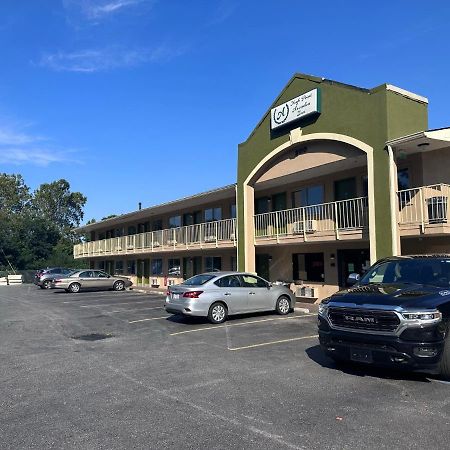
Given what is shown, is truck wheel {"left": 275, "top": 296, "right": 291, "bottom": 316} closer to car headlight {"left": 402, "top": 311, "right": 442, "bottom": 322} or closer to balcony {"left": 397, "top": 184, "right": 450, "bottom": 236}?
balcony {"left": 397, "top": 184, "right": 450, "bottom": 236}

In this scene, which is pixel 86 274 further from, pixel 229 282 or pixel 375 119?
pixel 375 119

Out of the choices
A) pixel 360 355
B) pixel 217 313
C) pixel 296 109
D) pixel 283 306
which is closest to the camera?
pixel 360 355

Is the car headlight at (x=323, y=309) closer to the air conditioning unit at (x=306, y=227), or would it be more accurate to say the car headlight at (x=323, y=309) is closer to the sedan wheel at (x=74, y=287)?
the air conditioning unit at (x=306, y=227)

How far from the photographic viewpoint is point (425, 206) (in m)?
13.0

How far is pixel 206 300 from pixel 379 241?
5437 mm

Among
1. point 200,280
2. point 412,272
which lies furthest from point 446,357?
point 200,280

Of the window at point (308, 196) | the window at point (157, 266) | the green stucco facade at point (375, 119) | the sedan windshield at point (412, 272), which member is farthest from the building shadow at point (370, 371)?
the window at point (157, 266)

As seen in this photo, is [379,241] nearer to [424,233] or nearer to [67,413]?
[424,233]

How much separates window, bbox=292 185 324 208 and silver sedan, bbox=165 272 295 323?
5.35 metres

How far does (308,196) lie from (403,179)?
15.5 ft


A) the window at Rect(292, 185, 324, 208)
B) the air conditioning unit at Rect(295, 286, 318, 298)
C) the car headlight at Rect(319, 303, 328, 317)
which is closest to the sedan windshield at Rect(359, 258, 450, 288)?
the car headlight at Rect(319, 303, 328, 317)

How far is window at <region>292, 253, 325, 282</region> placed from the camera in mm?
18902

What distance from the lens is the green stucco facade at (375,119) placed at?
1403cm

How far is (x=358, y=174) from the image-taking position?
17281 millimetres
